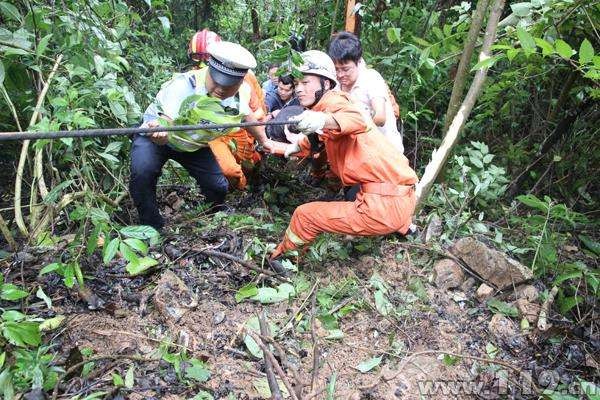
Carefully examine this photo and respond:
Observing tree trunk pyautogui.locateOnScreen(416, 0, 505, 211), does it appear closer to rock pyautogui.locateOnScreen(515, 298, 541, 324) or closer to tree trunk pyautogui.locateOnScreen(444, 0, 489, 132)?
tree trunk pyautogui.locateOnScreen(444, 0, 489, 132)

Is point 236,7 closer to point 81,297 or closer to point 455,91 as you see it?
point 455,91

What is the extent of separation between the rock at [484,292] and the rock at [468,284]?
7 cm

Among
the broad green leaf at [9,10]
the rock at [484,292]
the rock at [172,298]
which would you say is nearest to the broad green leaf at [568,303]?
the rock at [484,292]

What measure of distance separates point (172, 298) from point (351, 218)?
1239 mm

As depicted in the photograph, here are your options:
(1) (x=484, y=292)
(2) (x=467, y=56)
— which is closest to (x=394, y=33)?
(2) (x=467, y=56)

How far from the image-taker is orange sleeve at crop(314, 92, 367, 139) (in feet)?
9.58

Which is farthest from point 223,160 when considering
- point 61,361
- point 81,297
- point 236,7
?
point 236,7

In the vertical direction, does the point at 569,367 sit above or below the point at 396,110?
below

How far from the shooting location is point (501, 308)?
2.88 m

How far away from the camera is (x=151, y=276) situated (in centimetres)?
273

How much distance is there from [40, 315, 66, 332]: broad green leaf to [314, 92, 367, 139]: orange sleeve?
1.82 m

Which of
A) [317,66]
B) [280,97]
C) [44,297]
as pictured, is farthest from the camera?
[280,97]

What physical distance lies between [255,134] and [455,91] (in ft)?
5.49

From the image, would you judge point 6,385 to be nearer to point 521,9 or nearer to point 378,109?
point 378,109
